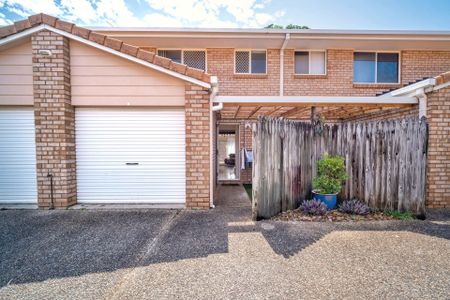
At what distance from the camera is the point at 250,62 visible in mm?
8625

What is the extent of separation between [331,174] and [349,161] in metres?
0.73

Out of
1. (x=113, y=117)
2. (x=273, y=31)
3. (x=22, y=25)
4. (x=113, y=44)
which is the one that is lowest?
(x=113, y=117)

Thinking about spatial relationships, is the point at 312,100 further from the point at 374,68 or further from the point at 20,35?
the point at 20,35

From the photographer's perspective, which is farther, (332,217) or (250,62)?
(250,62)

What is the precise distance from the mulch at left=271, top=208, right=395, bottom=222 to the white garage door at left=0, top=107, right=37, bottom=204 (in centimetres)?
615

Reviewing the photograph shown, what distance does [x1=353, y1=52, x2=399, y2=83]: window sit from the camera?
873 cm

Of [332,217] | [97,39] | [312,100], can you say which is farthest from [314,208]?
[97,39]

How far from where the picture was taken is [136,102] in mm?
5543

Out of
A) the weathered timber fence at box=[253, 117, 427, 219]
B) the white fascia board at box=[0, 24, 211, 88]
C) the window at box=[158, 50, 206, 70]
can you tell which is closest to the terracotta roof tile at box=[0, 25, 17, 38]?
the white fascia board at box=[0, 24, 211, 88]

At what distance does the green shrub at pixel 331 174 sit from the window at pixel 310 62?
495cm

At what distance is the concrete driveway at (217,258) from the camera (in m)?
2.46

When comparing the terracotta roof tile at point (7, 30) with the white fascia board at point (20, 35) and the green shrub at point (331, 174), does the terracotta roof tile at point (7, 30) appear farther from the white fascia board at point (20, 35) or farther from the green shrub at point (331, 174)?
the green shrub at point (331, 174)

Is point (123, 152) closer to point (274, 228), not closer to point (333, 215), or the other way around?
point (274, 228)

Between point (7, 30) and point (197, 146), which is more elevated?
point (7, 30)
